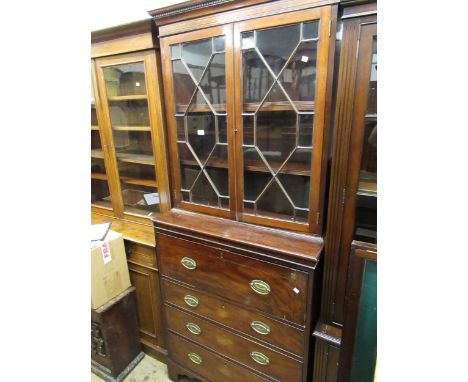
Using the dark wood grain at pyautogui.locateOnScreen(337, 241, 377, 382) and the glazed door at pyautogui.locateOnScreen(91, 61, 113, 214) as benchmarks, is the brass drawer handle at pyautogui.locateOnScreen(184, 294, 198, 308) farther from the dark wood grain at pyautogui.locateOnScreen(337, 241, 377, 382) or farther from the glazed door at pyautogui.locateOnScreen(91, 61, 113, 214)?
the glazed door at pyautogui.locateOnScreen(91, 61, 113, 214)

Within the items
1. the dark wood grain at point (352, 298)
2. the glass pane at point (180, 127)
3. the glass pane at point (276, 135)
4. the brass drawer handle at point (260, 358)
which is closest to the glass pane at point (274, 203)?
the glass pane at point (276, 135)

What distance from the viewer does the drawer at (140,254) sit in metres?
1.58

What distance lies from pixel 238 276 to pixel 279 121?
28.2 inches

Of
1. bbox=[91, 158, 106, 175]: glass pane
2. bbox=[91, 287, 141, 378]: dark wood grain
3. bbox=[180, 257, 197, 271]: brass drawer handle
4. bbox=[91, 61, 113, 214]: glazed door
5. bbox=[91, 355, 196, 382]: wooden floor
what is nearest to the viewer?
bbox=[180, 257, 197, 271]: brass drawer handle

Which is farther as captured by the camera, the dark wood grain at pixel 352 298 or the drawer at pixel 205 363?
the drawer at pixel 205 363

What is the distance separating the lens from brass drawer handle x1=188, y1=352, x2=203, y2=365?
149 cm

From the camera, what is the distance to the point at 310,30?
987mm

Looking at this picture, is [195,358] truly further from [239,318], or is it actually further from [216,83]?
[216,83]

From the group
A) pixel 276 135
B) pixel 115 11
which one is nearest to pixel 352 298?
pixel 276 135

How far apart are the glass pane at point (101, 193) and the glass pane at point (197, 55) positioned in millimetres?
1086

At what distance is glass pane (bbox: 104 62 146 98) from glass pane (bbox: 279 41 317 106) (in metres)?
0.83

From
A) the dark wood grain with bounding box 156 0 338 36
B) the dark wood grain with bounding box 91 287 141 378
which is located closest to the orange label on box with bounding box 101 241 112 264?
the dark wood grain with bounding box 91 287 141 378

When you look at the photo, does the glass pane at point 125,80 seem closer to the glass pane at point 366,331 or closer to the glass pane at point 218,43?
the glass pane at point 218,43
